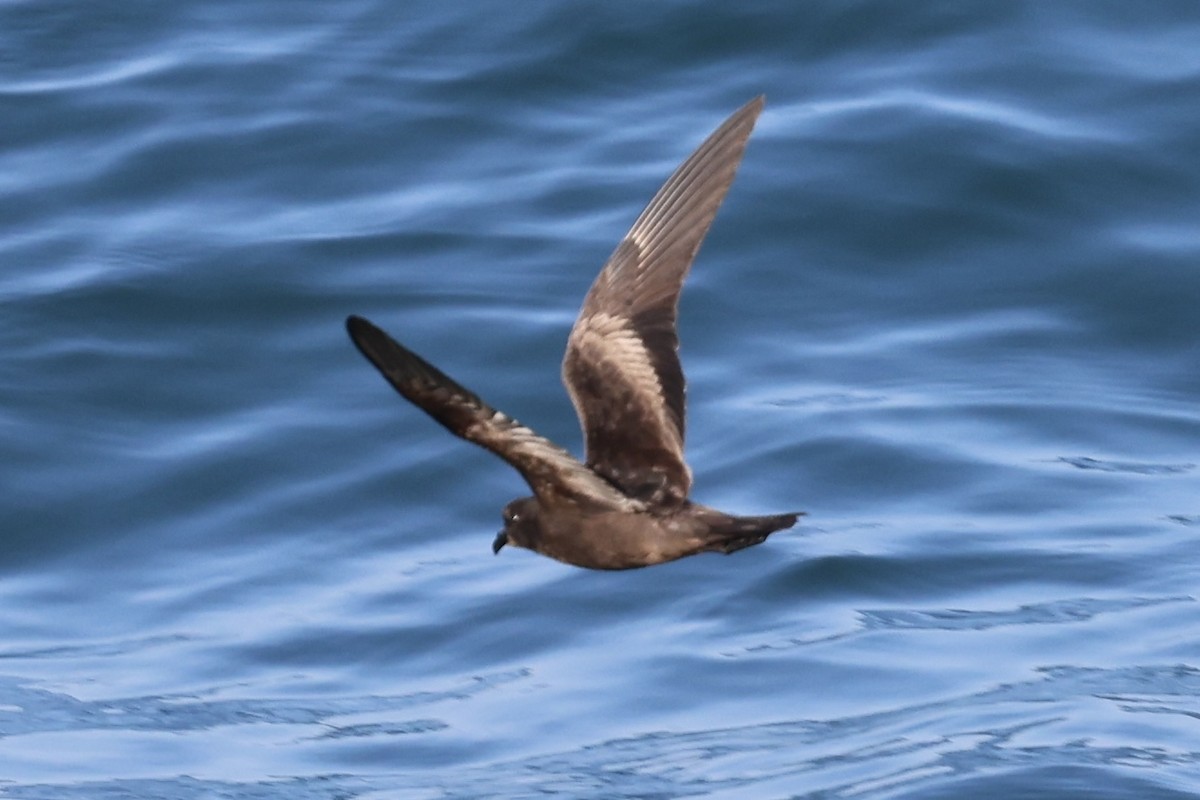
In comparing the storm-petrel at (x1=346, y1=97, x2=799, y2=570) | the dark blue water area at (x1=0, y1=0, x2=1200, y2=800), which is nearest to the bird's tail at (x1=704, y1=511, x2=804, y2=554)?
the storm-petrel at (x1=346, y1=97, x2=799, y2=570)

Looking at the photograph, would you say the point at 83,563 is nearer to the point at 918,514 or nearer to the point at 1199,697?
the point at 918,514

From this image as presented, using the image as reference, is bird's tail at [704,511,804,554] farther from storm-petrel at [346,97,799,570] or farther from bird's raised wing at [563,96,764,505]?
bird's raised wing at [563,96,764,505]

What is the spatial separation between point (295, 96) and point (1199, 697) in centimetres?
739

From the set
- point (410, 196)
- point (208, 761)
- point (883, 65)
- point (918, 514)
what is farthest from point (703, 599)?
point (883, 65)

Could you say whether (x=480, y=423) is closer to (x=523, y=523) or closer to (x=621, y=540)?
(x=621, y=540)

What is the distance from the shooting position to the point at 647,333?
8344 mm

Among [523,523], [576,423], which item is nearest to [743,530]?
[523,523]

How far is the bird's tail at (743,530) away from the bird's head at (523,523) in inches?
23.9

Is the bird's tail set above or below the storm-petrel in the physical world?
below

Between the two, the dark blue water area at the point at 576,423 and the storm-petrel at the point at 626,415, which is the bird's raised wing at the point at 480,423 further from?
the dark blue water area at the point at 576,423

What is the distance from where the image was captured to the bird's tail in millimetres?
6793

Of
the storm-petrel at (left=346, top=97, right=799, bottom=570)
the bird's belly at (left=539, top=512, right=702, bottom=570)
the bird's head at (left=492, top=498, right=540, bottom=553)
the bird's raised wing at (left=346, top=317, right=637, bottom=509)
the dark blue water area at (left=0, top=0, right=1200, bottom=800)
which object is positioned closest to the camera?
the bird's raised wing at (left=346, top=317, right=637, bottom=509)

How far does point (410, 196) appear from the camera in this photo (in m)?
14.3

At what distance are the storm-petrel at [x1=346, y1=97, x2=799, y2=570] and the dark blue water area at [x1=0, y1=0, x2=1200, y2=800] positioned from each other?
3.55 m
